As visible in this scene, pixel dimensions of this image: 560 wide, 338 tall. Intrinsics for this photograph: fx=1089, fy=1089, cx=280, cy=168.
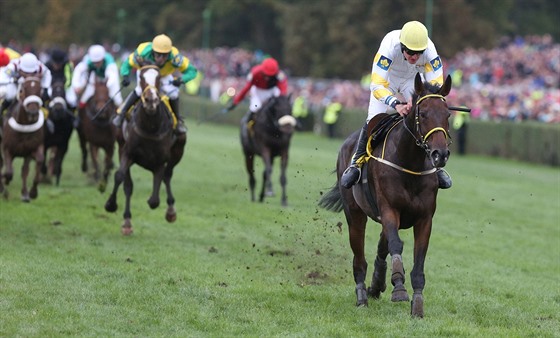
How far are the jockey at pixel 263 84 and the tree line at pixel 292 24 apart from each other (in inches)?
992

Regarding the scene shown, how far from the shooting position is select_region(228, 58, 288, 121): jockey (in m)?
16.3

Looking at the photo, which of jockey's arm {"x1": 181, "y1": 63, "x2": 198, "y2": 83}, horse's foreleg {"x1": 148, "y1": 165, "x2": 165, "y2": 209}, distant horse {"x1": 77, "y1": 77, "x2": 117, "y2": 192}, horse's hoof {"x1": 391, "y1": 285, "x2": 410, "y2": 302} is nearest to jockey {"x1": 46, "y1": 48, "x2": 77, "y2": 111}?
distant horse {"x1": 77, "y1": 77, "x2": 117, "y2": 192}

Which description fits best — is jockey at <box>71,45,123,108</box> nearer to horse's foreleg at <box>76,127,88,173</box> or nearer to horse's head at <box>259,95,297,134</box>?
horse's foreleg at <box>76,127,88,173</box>

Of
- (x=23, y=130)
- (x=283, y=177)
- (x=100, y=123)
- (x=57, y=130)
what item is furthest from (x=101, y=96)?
(x=283, y=177)

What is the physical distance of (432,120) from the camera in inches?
287

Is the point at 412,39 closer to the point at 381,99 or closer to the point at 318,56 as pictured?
the point at 381,99

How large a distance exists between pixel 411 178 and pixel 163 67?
508 cm

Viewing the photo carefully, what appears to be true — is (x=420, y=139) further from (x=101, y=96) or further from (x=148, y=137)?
(x=101, y=96)

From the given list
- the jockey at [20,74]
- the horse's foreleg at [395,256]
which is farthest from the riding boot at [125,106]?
the horse's foreleg at [395,256]

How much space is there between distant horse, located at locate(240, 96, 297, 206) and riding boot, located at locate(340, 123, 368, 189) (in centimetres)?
755

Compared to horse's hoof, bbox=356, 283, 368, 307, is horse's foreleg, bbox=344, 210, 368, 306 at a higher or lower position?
higher

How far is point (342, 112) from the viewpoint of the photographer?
3438 cm

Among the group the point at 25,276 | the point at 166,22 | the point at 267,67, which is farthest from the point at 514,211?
the point at 166,22

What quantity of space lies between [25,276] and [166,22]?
64921 mm
